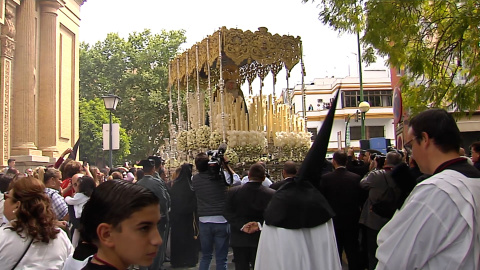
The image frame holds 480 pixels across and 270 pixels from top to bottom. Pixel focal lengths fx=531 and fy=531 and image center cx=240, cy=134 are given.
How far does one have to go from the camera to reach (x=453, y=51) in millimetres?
10195

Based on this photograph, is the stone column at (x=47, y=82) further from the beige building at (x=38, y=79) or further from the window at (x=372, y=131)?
the window at (x=372, y=131)

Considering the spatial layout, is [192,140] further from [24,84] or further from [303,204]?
[24,84]

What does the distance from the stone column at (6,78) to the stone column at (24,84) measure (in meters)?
0.82

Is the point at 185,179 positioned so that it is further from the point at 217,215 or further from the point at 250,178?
the point at 250,178

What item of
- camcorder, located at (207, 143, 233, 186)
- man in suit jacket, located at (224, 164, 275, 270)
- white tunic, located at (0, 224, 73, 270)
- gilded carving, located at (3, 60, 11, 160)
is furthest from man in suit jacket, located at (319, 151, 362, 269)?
gilded carving, located at (3, 60, 11, 160)

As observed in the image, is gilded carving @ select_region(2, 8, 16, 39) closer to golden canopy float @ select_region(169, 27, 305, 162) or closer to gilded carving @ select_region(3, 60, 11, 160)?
gilded carving @ select_region(3, 60, 11, 160)

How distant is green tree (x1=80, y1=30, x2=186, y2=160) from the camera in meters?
41.7

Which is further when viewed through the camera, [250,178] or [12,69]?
[12,69]

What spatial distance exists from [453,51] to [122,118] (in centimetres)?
3709

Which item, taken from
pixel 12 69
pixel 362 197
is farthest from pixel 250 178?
pixel 12 69

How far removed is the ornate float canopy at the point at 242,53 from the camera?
Result: 14.4 metres

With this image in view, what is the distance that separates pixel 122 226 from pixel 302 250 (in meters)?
3.08

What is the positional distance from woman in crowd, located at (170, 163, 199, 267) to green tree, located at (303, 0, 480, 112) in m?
4.17

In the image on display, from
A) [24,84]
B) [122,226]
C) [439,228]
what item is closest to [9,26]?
[24,84]
